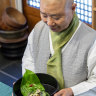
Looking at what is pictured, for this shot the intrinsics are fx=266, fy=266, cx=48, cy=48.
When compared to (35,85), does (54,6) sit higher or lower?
higher

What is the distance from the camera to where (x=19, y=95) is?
127cm

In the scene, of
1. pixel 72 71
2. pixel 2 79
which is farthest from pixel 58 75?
pixel 2 79

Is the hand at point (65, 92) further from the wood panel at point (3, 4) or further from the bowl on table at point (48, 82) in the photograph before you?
the wood panel at point (3, 4)

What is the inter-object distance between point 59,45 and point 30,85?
0.87 feet

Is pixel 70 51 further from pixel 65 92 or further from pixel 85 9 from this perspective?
pixel 85 9

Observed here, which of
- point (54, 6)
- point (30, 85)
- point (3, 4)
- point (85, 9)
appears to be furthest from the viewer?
point (3, 4)

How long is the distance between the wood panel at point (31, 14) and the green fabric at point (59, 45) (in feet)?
7.22

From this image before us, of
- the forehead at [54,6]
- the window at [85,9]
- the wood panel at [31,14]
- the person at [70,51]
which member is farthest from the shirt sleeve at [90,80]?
the wood panel at [31,14]

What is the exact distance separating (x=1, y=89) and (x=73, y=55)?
508 millimetres

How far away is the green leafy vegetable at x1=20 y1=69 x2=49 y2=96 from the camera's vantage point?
50.5 inches

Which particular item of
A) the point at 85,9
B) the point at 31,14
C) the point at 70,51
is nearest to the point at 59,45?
the point at 70,51

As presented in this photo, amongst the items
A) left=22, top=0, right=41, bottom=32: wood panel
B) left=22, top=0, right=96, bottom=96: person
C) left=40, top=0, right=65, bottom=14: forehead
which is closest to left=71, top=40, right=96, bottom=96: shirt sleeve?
left=22, top=0, right=96, bottom=96: person

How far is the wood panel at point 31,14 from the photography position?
364 cm

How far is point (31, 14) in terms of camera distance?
3.71 m
